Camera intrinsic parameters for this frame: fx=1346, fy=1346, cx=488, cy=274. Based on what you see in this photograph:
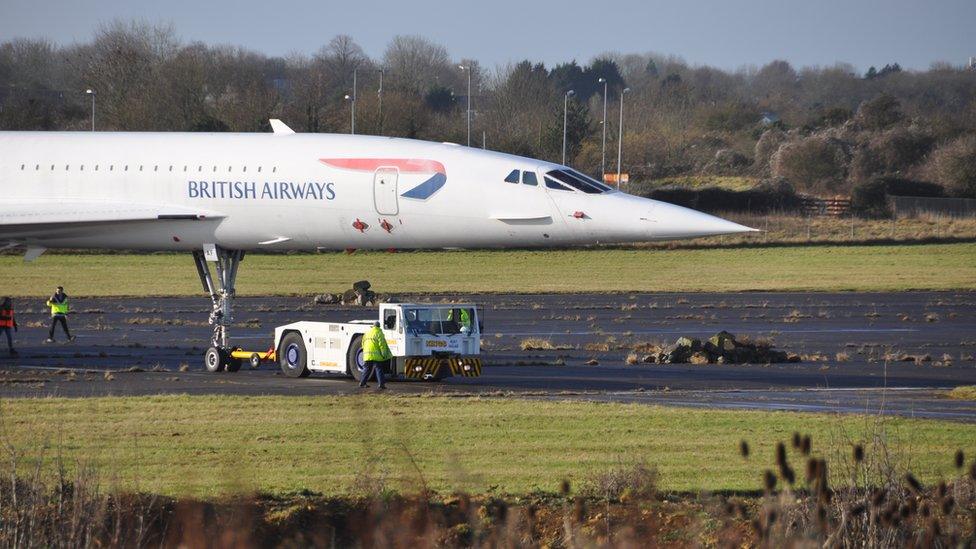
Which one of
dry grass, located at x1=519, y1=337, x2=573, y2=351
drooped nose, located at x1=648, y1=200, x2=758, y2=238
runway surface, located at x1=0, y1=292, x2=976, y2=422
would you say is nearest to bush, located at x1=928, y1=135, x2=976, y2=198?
runway surface, located at x1=0, y1=292, x2=976, y2=422

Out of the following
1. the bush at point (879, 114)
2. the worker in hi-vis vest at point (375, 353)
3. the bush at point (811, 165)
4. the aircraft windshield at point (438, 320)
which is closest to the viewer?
the worker in hi-vis vest at point (375, 353)

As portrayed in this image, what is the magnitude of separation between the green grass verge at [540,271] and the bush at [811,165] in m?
34.8

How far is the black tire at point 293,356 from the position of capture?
3189 centimetres

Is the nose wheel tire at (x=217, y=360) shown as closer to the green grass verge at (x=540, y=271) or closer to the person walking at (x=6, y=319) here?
the person walking at (x=6, y=319)

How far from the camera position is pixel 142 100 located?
7506cm

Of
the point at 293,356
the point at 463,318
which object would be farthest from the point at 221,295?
the point at 463,318

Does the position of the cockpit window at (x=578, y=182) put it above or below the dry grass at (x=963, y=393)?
above

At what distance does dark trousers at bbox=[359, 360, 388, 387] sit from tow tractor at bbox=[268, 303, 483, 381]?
0.52 meters

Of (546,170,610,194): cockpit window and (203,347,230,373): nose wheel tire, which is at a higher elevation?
(546,170,610,194): cockpit window

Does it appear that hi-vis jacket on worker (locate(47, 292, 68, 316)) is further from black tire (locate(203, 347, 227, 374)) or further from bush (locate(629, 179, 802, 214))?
bush (locate(629, 179, 802, 214))

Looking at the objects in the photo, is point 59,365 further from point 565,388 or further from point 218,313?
point 565,388

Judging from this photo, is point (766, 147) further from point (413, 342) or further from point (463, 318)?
point (413, 342)

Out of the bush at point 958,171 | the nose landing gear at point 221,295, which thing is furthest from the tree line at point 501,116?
the nose landing gear at point 221,295

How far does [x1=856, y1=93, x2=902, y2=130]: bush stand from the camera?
129375 mm
